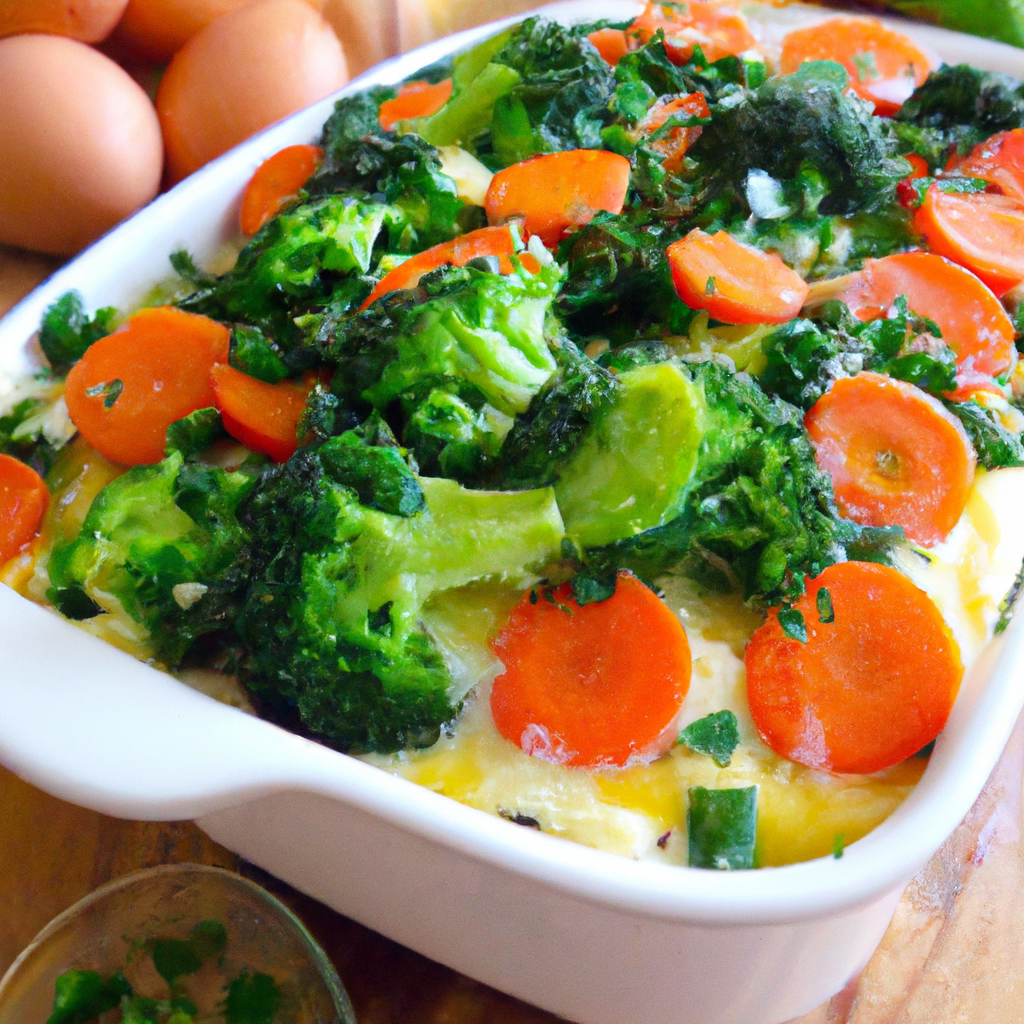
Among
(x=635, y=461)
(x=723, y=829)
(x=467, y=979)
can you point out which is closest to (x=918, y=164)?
(x=635, y=461)

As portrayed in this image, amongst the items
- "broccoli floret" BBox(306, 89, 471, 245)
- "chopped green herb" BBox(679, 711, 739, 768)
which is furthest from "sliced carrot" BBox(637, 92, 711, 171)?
"chopped green herb" BBox(679, 711, 739, 768)

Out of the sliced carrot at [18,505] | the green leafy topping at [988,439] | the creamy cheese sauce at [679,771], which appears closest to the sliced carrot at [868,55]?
the green leafy topping at [988,439]

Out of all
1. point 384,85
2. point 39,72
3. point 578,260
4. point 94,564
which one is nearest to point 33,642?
point 94,564

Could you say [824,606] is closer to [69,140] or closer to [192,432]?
[192,432]

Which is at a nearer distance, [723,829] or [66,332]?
[723,829]

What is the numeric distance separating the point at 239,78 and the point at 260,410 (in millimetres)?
1048

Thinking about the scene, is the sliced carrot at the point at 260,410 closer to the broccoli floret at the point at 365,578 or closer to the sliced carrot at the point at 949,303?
the broccoli floret at the point at 365,578

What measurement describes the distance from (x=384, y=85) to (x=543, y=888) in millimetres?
1513

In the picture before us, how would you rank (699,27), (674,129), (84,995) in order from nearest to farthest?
(84,995) < (674,129) < (699,27)

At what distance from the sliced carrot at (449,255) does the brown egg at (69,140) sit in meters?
0.94

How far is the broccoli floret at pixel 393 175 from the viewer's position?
58.9 inches

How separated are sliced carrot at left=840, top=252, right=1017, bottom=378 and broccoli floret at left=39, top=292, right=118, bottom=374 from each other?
114 centimetres

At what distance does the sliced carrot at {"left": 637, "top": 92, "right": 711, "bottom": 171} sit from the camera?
5.08ft

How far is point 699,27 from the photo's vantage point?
6.29 feet
